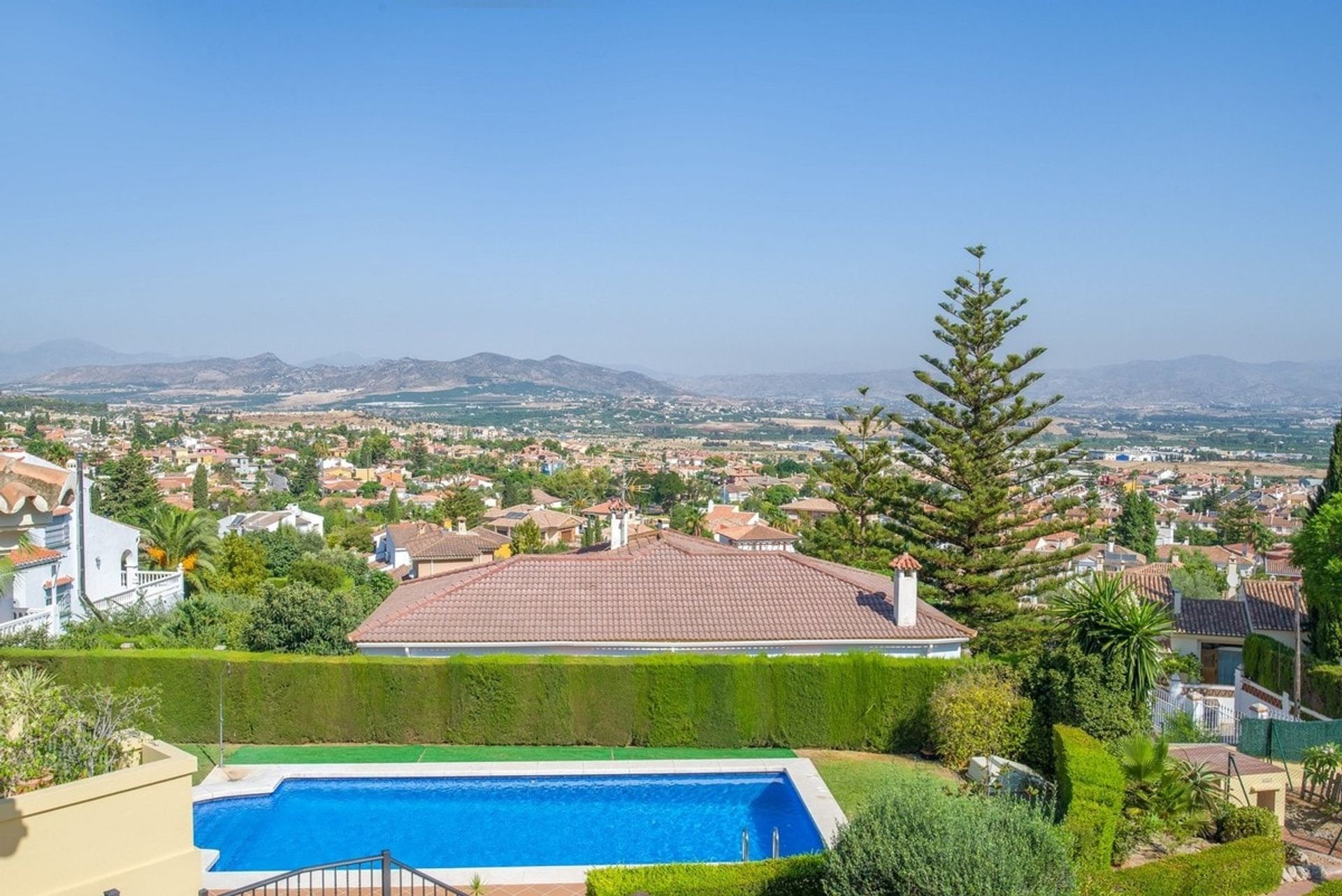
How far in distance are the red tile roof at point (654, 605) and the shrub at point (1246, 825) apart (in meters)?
6.56

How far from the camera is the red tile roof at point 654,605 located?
16391 mm

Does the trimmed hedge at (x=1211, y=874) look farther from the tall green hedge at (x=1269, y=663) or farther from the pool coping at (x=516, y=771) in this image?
the tall green hedge at (x=1269, y=663)

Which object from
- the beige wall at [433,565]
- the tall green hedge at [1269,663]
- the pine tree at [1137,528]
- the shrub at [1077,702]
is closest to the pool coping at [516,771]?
the shrub at [1077,702]

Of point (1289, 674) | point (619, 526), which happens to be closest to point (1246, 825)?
point (1289, 674)

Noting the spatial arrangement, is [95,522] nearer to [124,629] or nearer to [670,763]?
[124,629]

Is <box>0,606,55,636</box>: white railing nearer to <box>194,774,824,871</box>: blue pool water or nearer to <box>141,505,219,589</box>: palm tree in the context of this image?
<box>194,774,824,871</box>: blue pool water

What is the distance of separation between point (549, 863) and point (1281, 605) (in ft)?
71.2

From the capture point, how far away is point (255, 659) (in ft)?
49.0

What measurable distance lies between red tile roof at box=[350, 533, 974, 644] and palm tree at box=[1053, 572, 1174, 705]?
425cm

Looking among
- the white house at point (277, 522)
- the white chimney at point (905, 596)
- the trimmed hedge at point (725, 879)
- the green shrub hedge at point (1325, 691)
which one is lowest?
the white house at point (277, 522)

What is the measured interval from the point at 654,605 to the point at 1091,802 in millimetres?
8782

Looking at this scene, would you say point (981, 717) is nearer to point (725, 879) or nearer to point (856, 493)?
point (725, 879)

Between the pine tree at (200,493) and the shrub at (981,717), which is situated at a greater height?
the shrub at (981,717)

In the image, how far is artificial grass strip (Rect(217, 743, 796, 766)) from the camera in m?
14.2
